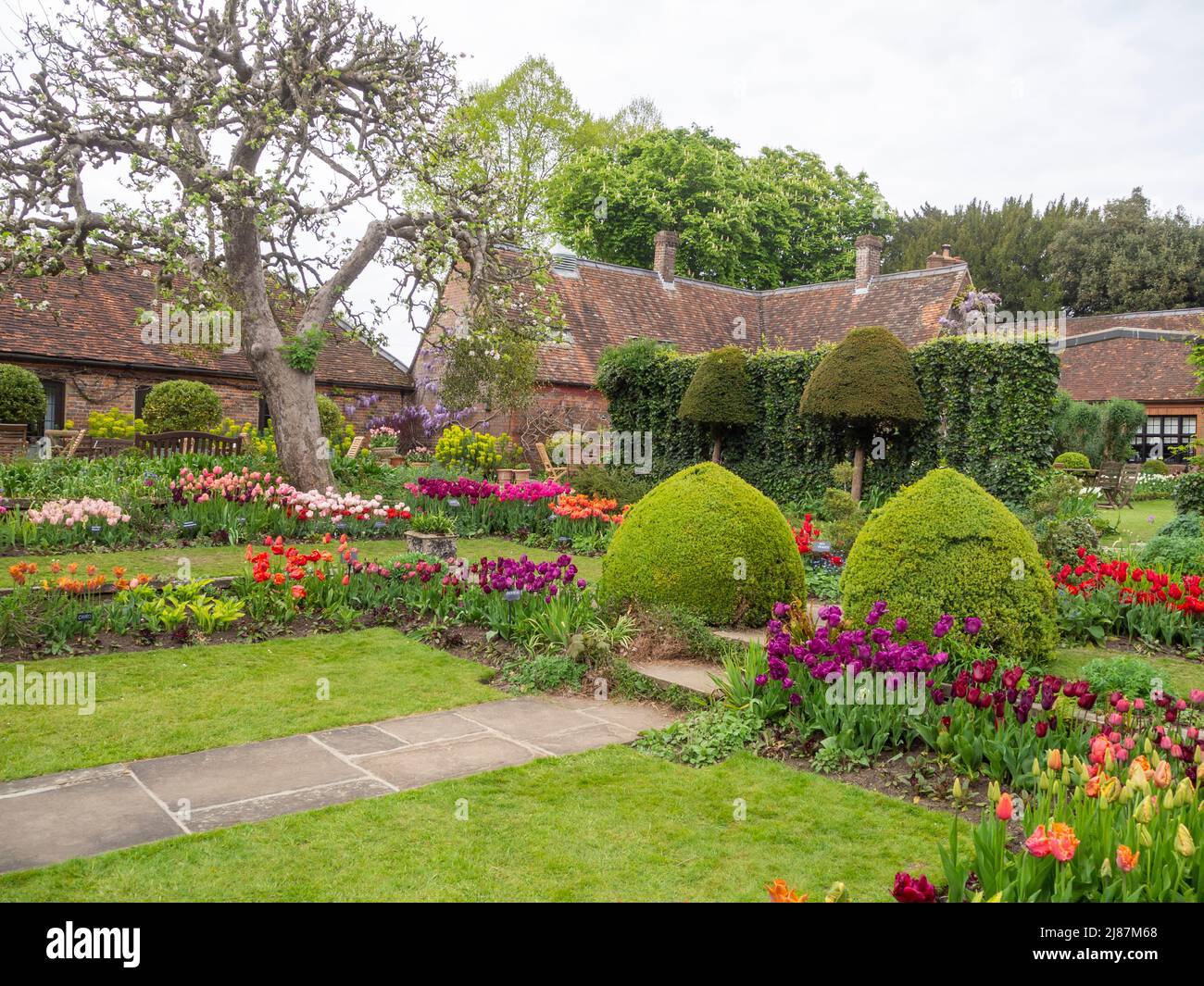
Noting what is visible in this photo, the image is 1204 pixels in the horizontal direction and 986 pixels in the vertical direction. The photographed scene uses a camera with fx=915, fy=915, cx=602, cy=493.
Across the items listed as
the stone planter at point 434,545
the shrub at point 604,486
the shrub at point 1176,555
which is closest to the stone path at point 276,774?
the stone planter at point 434,545

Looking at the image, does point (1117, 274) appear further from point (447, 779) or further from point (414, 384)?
point (447, 779)

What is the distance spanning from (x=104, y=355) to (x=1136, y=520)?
24.0m

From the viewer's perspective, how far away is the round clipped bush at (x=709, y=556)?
709 centimetres

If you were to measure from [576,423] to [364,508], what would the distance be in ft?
43.6

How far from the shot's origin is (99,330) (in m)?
23.8

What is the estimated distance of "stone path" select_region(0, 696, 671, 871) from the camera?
13.0 feet

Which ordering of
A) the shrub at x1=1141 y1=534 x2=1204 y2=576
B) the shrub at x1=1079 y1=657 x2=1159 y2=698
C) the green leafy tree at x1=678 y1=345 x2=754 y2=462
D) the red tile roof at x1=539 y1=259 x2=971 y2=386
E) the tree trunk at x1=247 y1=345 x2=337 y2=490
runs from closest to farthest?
the shrub at x1=1079 y1=657 x2=1159 y2=698 < the shrub at x1=1141 y1=534 x2=1204 y2=576 < the tree trunk at x1=247 y1=345 x2=337 y2=490 < the green leafy tree at x1=678 y1=345 x2=754 y2=462 < the red tile roof at x1=539 y1=259 x2=971 y2=386

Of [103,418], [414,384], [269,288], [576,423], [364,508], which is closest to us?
[364,508]

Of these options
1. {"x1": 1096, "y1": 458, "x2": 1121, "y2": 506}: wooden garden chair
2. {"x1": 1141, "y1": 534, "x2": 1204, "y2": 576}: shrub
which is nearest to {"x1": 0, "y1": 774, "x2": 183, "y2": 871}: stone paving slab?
{"x1": 1141, "y1": 534, "x2": 1204, "y2": 576}: shrub

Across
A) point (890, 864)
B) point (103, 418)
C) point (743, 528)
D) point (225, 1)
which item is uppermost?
point (225, 1)

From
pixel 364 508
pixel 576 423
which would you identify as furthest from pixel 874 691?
pixel 576 423

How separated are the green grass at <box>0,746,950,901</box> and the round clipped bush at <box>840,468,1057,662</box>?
6.53ft

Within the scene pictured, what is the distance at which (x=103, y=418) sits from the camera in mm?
18609

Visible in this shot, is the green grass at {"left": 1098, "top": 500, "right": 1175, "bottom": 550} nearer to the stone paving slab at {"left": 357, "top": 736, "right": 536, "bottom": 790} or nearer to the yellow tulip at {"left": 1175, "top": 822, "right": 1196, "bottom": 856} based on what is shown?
the stone paving slab at {"left": 357, "top": 736, "right": 536, "bottom": 790}
